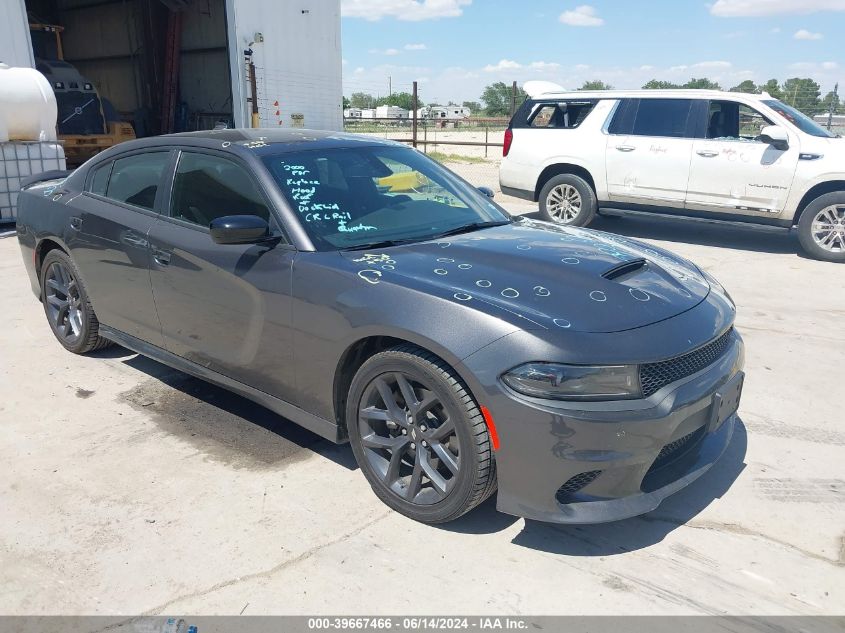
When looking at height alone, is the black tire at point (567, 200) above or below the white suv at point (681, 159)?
below

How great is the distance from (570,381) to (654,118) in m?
7.56

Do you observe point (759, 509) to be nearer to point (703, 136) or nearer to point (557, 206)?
point (703, 136)

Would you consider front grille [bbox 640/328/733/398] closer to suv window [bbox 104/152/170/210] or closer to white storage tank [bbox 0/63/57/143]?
suv window [bbox 104/152/170/210]

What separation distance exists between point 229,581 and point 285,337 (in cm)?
111

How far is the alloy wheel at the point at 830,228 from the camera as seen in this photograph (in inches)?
315

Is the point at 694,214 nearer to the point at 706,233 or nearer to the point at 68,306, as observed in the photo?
the point at 706,233

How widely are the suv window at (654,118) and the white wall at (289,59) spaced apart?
28.9 feet

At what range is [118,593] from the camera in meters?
2.52

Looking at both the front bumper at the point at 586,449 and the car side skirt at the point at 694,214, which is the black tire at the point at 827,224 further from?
the front bumper at the point at 586,449

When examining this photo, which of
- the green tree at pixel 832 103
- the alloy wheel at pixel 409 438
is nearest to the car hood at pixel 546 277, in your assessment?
the alloy wheel at pixel 409 438

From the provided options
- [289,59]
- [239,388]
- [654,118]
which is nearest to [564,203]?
[654,118]

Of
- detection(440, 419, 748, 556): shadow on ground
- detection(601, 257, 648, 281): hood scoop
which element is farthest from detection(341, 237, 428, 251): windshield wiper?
detection(440, 419, 748, 556): shadow on ground

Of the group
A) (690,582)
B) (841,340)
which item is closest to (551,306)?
(690,582)

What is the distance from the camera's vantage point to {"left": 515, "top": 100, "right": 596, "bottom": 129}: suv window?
9.70 meters
